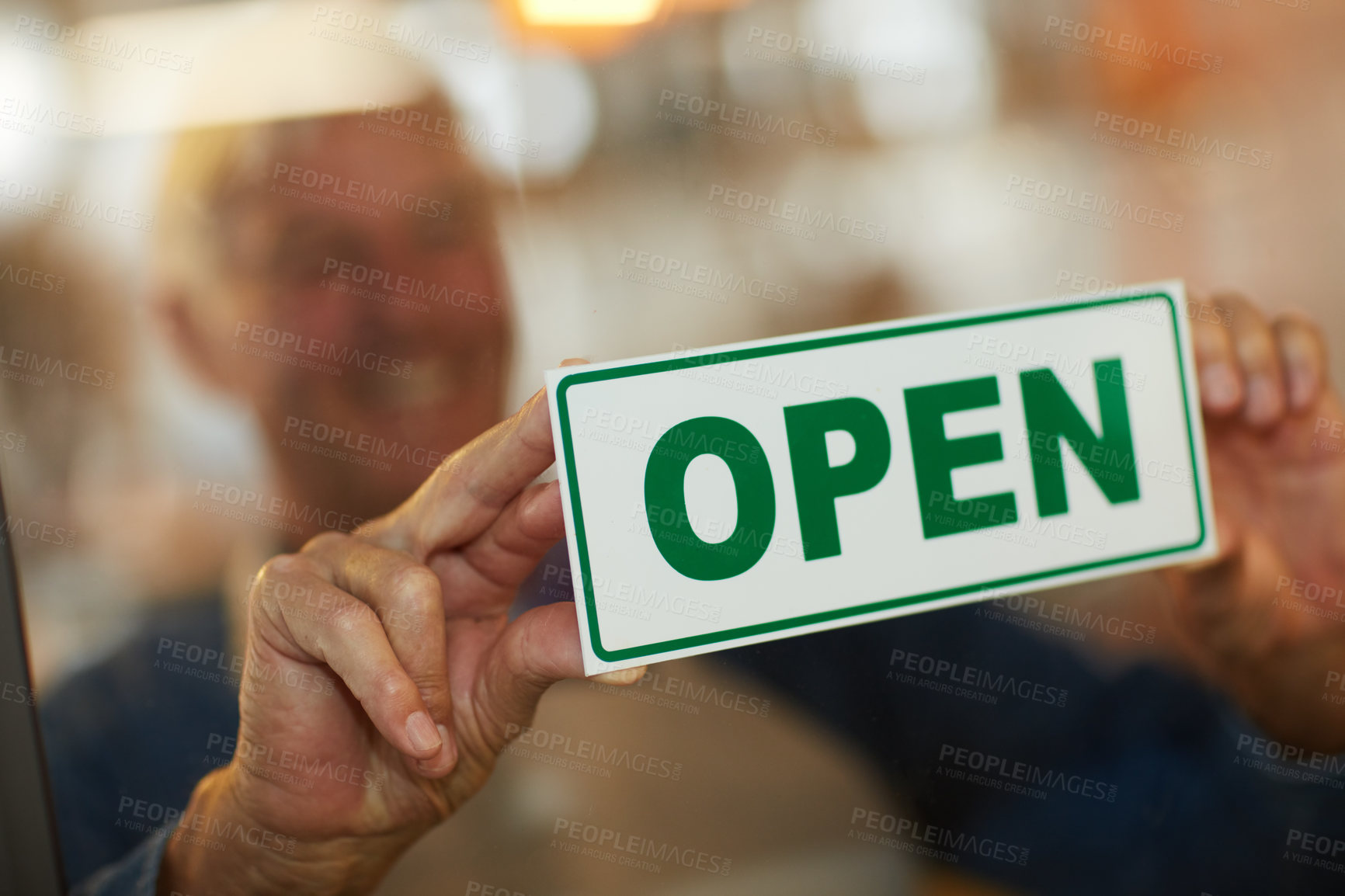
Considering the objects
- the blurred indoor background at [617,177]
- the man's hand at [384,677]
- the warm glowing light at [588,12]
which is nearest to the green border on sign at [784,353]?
the man's hand at [384,677]

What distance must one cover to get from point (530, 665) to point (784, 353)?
10.9 inches

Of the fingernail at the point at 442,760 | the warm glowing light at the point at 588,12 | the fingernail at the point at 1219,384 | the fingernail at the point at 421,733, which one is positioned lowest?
the fingernail at the point at 442,760

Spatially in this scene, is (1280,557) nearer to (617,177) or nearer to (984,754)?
(984,754)

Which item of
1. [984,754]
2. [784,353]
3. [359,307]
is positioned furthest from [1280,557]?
[359,307]

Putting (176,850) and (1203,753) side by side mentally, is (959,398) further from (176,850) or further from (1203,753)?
(176,850)

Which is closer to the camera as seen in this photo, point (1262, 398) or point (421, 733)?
point (421, 733)

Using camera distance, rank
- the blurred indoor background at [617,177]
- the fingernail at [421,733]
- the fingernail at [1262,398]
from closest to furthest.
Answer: the fingernail at [421,733], the blurred indoor background at [617,177], the fingernail at [1262,398]

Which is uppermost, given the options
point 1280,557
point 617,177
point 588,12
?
point 588,12

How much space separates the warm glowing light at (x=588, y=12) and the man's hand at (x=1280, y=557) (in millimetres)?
589

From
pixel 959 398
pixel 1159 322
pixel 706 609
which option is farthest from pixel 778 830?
pixel 1159 322

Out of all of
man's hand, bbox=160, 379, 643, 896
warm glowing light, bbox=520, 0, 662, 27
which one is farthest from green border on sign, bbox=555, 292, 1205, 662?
warm glowing light, bbox=520, 0, 662, 27

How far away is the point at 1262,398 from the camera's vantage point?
70 cm

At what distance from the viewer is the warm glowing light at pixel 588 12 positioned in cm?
61

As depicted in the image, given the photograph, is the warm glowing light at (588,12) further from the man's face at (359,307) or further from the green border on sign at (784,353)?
the green border on sign at (784,353)
